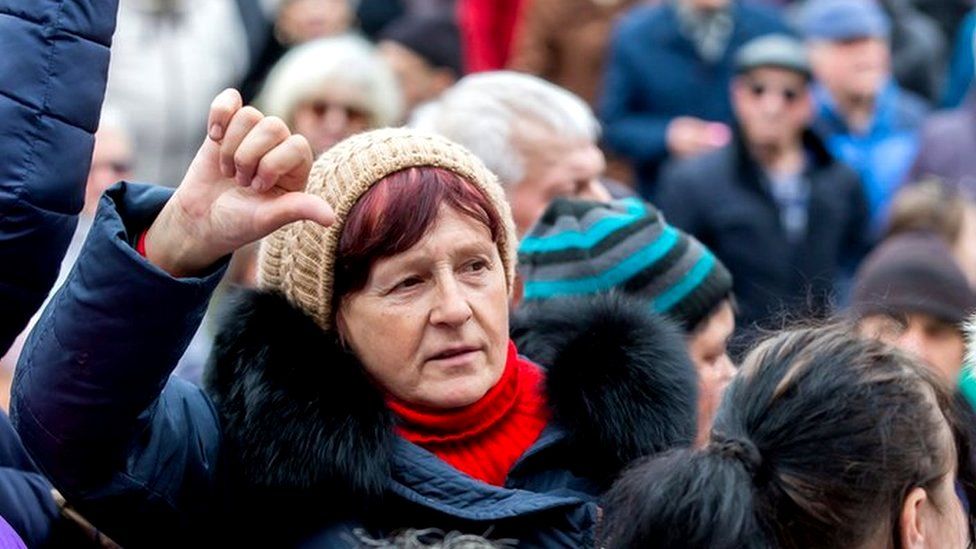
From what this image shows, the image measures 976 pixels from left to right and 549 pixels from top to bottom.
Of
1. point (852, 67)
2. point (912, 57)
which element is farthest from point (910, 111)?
point (912, 57)

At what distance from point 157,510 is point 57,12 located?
738mm

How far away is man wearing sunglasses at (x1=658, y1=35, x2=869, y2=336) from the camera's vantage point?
6.74 meters

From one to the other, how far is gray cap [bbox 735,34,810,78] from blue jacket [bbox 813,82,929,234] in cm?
51

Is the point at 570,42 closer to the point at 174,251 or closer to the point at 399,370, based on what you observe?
the point at 399,370

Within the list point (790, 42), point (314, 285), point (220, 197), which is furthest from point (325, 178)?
point (790, 42)

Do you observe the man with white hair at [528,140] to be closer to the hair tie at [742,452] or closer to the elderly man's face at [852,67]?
the hair tie at [742,452]

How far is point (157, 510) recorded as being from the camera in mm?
2916

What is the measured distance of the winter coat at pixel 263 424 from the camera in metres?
2.71

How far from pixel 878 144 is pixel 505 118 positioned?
3840 millimetres

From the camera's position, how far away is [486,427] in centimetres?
308

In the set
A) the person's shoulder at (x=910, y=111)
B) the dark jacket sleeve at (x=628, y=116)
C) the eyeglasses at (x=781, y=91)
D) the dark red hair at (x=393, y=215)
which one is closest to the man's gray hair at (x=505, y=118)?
the dark red hair at (x=393, y=215)

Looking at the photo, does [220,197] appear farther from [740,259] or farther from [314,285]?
[740,259]

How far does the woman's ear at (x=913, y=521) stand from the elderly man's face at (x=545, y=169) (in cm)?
209

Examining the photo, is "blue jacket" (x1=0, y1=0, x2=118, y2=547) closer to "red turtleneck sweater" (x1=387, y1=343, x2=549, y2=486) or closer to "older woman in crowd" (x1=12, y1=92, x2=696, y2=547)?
"older woman in crowd" (x1=12, y1=92, x2=696, y2=547)
